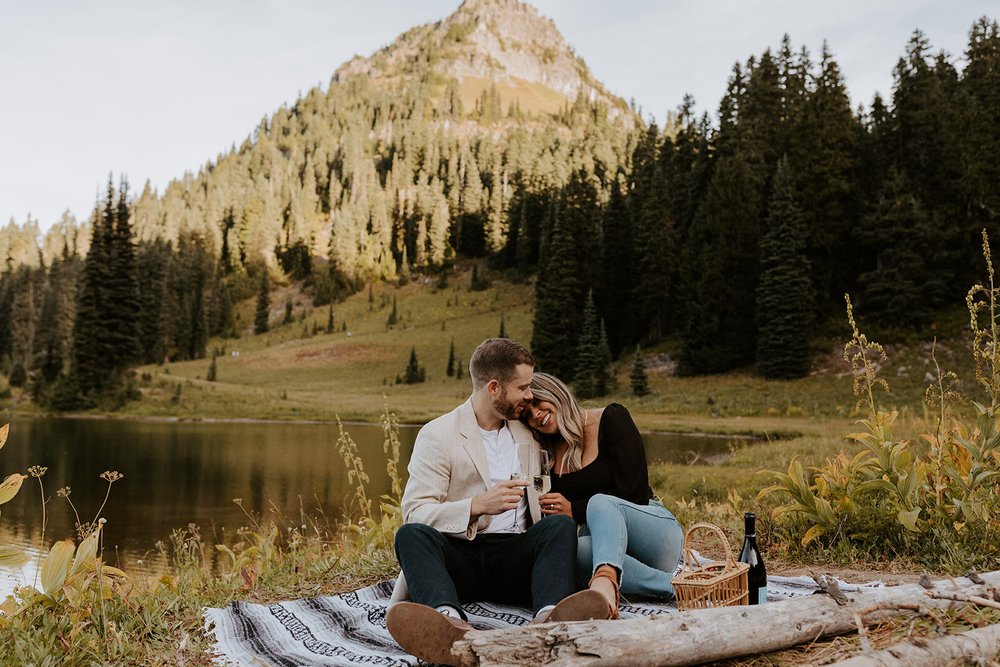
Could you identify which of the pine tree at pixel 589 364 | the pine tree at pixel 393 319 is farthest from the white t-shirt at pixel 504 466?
the pine tree at pixel 393 319

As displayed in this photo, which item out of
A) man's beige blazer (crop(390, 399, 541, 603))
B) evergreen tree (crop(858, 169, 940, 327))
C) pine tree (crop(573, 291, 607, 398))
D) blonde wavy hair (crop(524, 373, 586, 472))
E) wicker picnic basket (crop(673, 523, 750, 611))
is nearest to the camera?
wicker picnic basket (crop(673, 523, 750, 611))

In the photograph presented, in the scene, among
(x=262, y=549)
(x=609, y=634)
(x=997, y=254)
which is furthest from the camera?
(x=997, y=254)

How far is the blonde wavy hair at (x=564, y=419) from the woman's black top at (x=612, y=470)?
3.5 inches

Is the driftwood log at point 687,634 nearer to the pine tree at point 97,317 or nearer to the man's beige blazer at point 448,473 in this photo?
the man's beige blazer at point 448,473

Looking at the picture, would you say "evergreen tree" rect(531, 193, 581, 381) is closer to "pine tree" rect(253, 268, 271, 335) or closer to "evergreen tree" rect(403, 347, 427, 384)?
"evergreen tree" rect(403, 347, 427, 384)

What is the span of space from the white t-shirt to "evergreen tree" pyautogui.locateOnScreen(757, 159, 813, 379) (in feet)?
100

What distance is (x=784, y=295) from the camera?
3256 cm

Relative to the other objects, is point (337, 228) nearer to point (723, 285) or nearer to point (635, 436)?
point (723, 285)

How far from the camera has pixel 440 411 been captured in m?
33.0

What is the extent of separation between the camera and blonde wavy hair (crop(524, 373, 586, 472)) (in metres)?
4.07

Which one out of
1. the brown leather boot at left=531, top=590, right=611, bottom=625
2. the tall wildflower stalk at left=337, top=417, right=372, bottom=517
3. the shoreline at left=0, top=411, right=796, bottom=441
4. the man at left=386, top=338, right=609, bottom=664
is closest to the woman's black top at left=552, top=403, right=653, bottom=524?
the man at left=386, top=338, right=609, bottom=664

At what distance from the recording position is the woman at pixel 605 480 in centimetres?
401

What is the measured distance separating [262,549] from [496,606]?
7.39 ft

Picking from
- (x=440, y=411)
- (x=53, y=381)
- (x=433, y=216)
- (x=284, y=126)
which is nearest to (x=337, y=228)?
(x=433, y=216)
